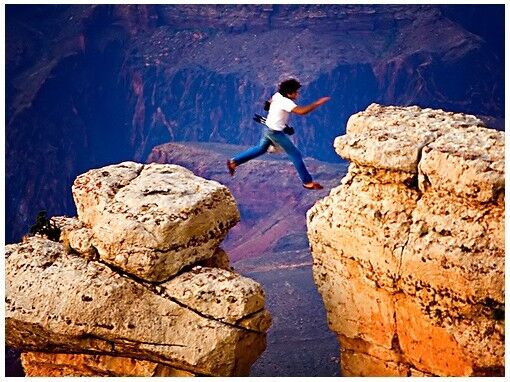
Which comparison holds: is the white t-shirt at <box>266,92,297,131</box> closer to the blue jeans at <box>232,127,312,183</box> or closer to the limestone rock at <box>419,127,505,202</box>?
the blue jeans at <box>232,127,312,183</box>

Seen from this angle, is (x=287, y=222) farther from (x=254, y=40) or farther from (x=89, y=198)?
(x=89, y=198)

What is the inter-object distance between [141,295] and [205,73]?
54.5 meters

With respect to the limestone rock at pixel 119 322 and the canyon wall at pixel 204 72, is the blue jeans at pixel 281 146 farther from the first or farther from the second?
the canyon wall at pixel 204 72

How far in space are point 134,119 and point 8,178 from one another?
1126cm

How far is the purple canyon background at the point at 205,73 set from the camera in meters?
67.8

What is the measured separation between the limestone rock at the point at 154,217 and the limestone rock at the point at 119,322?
1.51 ft

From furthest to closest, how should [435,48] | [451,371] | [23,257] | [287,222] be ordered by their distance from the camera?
[435,48], [287,222], [23,257], [451,371]

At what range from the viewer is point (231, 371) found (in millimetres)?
17109

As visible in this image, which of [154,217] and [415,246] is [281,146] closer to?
[154,217]

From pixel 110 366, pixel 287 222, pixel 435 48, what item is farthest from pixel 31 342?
pixel 435 48

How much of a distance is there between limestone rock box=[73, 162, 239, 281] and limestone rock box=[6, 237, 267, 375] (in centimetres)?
46

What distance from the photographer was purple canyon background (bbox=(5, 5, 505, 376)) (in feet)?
222

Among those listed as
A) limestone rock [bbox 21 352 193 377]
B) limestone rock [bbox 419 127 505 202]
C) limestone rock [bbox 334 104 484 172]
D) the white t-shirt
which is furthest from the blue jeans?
limestone rock [bbox 21 352 193 377]

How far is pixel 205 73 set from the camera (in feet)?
231
